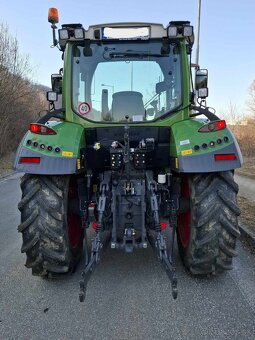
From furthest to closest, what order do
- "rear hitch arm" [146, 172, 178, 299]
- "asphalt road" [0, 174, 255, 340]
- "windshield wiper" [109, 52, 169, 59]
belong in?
"windshield wiper" [109, 52, 169, 59], "rear hitch arm" [146, 172, 178, 299], "asphalt road" [0, 174, 255, 340]

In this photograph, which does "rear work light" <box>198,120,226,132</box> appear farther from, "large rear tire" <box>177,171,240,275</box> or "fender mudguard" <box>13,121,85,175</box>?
"fender mudguard" <box>13,121,85,175</box>

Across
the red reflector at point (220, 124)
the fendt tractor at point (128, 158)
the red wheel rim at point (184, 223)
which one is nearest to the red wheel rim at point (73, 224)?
the fendt tractor at point (128, 158)

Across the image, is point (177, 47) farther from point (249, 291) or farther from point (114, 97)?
point (249, 291)

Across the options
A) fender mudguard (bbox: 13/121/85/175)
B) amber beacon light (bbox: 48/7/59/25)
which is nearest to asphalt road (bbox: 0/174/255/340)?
fender mudguard (bbox: 13/121/85/175)

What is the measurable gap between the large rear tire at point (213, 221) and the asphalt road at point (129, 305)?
0.29 meters

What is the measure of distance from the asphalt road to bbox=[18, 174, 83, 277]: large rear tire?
29 centimetres

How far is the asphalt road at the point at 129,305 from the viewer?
2.70 metres

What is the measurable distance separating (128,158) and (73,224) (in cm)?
122

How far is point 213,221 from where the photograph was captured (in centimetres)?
332

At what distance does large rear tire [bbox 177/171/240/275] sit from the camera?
3.32m

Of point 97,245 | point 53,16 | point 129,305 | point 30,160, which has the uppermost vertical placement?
point 53,16

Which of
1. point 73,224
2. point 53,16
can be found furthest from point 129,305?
point 53,16

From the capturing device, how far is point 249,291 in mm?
3334

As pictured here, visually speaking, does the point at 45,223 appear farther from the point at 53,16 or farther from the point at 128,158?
the point at 53,16
